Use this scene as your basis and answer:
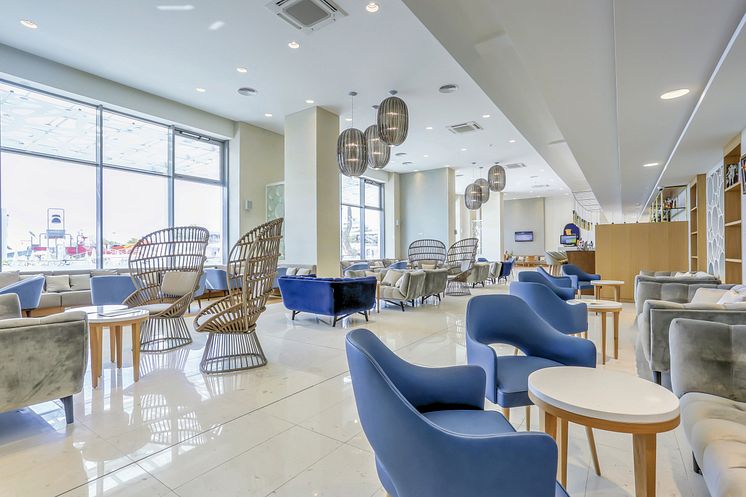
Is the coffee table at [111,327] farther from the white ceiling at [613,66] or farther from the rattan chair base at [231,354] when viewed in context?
the white ceiling at [613,66]

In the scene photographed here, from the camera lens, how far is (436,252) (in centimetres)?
1263

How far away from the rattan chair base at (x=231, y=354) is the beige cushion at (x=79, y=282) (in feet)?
14.2

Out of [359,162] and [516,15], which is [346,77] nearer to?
[359,162]

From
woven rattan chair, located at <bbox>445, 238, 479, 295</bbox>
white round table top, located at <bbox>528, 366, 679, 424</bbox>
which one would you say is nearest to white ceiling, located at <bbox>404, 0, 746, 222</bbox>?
white round table top, located at <bbox>528, 366, 679, 424</bbox>

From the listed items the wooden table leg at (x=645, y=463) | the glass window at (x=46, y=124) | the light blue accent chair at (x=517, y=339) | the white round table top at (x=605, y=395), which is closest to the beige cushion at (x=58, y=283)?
the glass window at (x=46, y=124)

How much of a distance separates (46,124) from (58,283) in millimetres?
2825

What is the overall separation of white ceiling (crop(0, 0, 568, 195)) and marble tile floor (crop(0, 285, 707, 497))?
14.4 feet

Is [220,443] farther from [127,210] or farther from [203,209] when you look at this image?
[203,209]

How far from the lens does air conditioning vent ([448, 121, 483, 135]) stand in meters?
8.85

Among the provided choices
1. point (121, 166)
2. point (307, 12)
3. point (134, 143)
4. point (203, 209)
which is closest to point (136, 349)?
point (307, 12)

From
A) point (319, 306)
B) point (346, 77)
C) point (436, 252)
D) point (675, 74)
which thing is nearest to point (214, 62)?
point (346, 77)

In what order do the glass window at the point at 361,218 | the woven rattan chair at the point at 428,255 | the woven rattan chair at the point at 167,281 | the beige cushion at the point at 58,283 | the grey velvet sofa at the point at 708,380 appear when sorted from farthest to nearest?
the glass window at the point at 361,218, the woven rattan chair at the point at 428,255, the beige cushion at the point at 58,283, the woven rattan chair at the point at 167,281, the grey velvet sofa at the point at 708,380

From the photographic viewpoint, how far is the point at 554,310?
3.52 metres

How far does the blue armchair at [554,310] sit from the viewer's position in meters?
3.50
